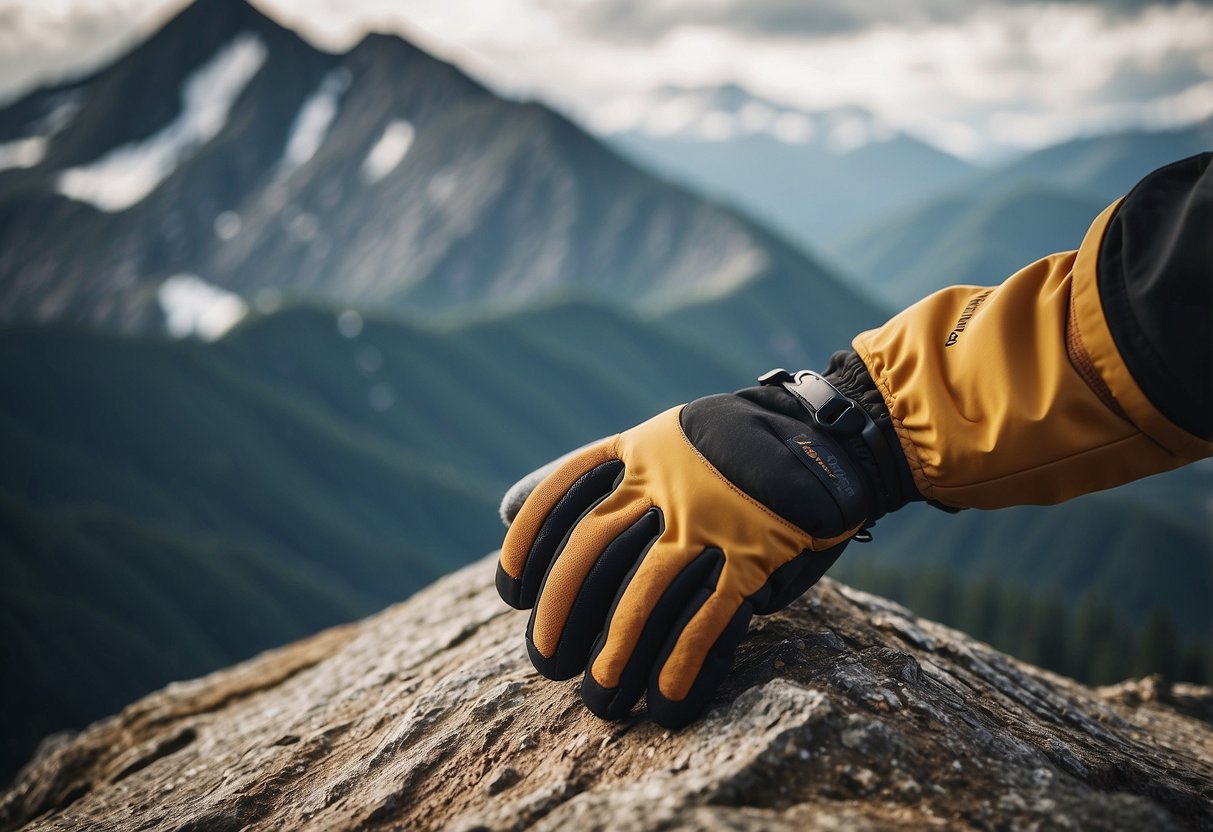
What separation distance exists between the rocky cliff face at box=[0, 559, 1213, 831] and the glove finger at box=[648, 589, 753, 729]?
0.48 feet

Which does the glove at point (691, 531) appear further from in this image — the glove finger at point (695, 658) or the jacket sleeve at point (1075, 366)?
the jacket sleeve at point (1075, 366)

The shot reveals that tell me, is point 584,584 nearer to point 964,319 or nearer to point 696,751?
point 696,751

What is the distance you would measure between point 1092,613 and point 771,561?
92.8m

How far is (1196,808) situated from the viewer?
14.9ft

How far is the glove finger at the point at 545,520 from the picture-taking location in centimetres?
510

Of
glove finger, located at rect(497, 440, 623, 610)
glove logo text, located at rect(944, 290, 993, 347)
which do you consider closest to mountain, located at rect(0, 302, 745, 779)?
glove finger, located at rect(497, 440, 623, 610)

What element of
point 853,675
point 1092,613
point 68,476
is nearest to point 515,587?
point 853,675

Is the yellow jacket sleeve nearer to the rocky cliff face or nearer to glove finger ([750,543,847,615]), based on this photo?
glove finger ([750,543,847,615])

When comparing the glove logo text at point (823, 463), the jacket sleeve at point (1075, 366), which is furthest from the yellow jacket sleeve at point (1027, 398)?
the glove logo text at point (823, 463)

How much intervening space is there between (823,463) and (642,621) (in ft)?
4.39

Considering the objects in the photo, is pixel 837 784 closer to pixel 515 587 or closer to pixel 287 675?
pixel 515 587

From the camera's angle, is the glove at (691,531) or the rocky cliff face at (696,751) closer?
the rocky cliff face at (696,751)

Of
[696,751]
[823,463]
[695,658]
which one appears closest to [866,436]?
[823,463]

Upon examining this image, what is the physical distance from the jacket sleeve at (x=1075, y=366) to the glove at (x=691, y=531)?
344mm
